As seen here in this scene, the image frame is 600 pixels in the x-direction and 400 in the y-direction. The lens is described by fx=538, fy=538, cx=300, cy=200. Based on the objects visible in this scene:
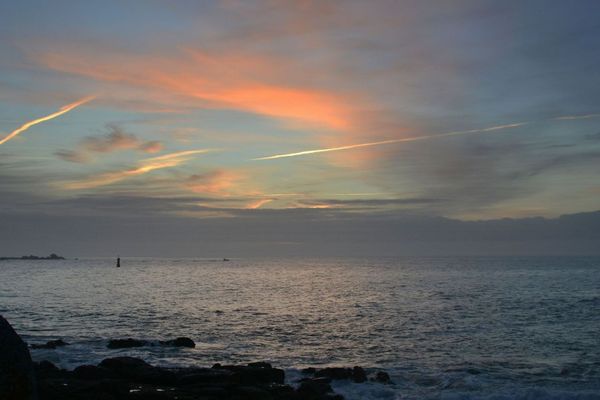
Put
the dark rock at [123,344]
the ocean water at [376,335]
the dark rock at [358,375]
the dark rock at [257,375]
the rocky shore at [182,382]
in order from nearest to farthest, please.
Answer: the rocky shore at [182,382] → the dark rock at [257,375] → the dark rock at [358,375] → the ocean water at [376,335] → the dark rock at [123,344]

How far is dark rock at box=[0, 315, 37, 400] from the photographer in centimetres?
1058

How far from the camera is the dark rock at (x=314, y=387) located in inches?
803

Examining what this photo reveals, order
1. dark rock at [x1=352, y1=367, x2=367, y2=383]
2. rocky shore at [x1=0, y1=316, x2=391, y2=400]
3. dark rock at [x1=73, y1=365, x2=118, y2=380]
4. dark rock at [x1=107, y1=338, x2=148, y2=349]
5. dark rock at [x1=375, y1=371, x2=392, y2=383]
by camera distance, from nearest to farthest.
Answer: rocky shore at [x1=0, y1=316, x2=391, y2=400] → dark rock at [x1=73, y1=365, x2=118, y2=380] → dark rock at [x1=352, y1=367, x2=367, y2=383] → dark rock at [x1=375, y1=371, x2=392, y2=383] → dark rock at [x1=107, y1=338, x2=148, y2=349]

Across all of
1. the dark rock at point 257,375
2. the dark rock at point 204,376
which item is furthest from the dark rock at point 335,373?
the dark rock at point 204,376

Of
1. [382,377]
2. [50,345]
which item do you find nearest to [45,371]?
[50,345]

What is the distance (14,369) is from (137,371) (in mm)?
12041

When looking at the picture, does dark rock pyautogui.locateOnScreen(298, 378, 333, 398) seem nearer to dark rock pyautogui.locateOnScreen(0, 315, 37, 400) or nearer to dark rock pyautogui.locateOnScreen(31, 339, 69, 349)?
dark rock pyautogui.locateOnScreen(0, 315, 37, 400)

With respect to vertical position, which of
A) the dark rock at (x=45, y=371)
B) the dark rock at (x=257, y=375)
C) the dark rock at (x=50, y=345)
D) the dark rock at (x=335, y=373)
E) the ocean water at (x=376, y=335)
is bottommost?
the ocean water at (x=376, y=335)

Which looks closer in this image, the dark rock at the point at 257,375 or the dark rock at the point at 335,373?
the dark rock at the point at 257,375

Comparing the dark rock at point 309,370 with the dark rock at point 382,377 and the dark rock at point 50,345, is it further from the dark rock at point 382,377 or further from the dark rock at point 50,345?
the dark rock at point 50,345

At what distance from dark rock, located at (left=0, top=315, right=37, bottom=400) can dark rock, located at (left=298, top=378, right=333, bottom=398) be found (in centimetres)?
1136

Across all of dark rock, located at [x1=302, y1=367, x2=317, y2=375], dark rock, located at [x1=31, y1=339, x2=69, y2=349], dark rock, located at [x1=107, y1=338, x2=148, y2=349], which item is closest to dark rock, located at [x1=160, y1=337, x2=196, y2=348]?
dark rock, located at [x1=107, y1=338, x2=148, y2=349]

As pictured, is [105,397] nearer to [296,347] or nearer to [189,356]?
[189,356]

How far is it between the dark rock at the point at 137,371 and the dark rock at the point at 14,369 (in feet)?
35.6
